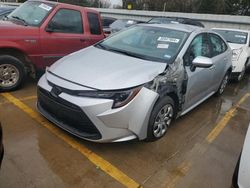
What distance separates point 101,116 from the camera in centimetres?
283

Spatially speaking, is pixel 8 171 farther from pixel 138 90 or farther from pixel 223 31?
pixel 223 31

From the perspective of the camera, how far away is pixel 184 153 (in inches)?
134

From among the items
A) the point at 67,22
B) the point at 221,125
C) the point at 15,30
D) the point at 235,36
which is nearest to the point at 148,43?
the point at 221,125

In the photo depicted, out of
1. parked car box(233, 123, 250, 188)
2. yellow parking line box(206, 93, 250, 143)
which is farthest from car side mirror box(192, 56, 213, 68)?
parked car box(233, 123, 250, 188)

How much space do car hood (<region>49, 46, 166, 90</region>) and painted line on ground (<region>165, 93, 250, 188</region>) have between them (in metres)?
1.16

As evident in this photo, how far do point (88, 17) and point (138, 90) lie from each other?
10.5 ft

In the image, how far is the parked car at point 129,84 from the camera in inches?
114

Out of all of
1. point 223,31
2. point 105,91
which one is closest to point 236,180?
point 105,91

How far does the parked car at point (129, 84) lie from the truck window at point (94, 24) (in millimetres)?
1466

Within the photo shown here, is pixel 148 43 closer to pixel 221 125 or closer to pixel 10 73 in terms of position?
pixel 221 125

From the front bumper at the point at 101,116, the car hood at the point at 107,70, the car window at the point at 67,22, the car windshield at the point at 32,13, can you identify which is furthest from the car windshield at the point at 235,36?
the front bumper at the point at 101,116

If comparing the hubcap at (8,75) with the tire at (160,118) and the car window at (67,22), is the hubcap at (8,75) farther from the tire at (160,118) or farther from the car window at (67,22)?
the tire at (160,118)

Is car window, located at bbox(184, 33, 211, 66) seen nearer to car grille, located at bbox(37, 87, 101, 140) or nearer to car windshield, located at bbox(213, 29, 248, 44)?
car grille, located at bbox(37, 87, 101, 140)

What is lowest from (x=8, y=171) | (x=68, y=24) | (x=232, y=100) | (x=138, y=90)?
(x=232, y=100)
